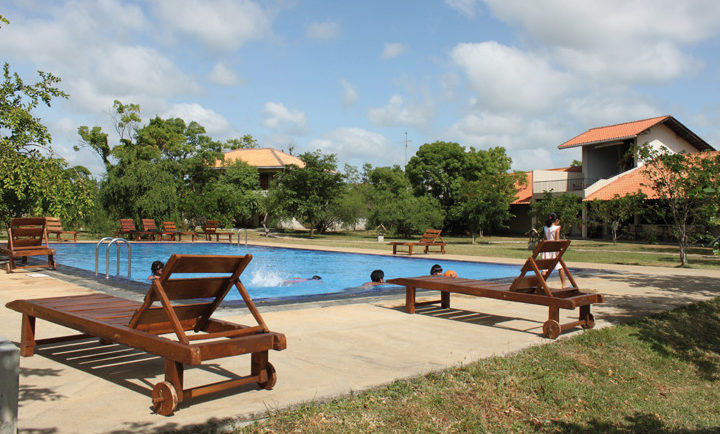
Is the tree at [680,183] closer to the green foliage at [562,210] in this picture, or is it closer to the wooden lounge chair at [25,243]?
the green foliage at [562,210]

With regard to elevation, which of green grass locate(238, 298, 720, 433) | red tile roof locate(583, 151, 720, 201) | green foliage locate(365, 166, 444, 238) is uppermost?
red tile roof locate(583, 151, 720, 201)

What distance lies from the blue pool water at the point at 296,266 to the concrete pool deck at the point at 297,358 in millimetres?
6078

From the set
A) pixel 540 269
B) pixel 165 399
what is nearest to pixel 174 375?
pixel 165 399

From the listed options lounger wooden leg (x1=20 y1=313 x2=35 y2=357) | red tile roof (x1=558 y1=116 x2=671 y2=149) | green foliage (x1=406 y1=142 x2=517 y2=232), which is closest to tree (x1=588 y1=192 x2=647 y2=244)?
red tile roof (x1=558 y1=116 x2=671 y2=149)

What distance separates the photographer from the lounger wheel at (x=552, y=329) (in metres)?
6.05

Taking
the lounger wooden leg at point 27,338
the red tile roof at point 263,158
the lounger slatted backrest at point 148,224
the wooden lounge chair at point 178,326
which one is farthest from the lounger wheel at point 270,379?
the red tile roof at point 263,158

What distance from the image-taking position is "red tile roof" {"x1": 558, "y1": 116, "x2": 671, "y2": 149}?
3409 cm

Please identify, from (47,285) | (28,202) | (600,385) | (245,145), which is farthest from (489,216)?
(245,145)

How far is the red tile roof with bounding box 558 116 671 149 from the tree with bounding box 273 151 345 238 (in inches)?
617

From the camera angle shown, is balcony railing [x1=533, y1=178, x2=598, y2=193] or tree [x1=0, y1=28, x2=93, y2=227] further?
balcony railing [x1=533, y1=178, x2=598, y2=193]

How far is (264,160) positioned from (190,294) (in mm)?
45481

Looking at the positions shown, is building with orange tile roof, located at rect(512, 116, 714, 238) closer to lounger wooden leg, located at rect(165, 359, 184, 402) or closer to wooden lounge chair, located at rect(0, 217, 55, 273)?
wooden lounge chair, located at rect(0, 217, 55, 273)

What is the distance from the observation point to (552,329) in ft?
20.0

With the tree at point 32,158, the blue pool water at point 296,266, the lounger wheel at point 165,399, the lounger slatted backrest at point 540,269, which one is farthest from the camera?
the blue pool water at point 296,266
